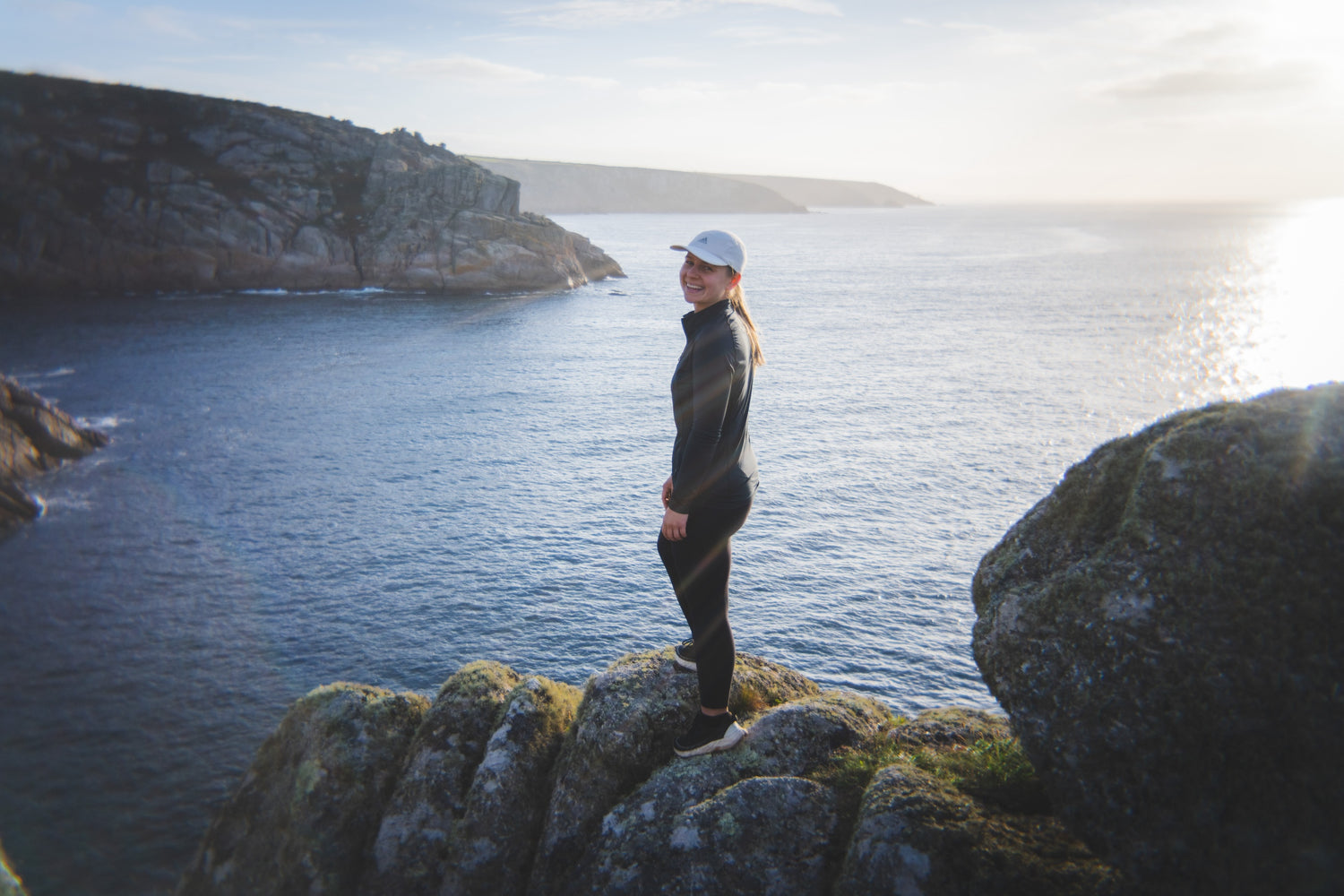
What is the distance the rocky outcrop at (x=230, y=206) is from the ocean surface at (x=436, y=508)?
36.3ft

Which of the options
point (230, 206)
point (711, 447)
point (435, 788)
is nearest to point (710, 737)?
point (711, 447)

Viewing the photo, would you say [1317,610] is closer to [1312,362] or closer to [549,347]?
[549,347]

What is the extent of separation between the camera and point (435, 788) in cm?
883

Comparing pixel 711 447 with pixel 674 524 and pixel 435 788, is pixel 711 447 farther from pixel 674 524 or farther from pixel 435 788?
pixel 435 788

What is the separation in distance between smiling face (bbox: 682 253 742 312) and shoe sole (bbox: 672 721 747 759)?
407 cm

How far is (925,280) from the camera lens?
127 meters

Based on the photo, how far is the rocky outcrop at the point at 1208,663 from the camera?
14.3ft

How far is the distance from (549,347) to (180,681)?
179 feet

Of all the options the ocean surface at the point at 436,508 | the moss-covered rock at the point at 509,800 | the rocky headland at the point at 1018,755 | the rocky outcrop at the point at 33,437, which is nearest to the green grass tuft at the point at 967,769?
the rocky headland at the point at 1018,755

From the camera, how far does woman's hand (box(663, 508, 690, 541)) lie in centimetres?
646

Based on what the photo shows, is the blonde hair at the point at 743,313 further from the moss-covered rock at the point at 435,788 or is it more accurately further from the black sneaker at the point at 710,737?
the moss-covered rock at the point at 435,788

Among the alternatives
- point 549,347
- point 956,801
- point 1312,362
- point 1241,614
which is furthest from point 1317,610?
point 1312,362

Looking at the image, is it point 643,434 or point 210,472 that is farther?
point 643,434

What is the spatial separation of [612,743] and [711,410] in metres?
3.85
